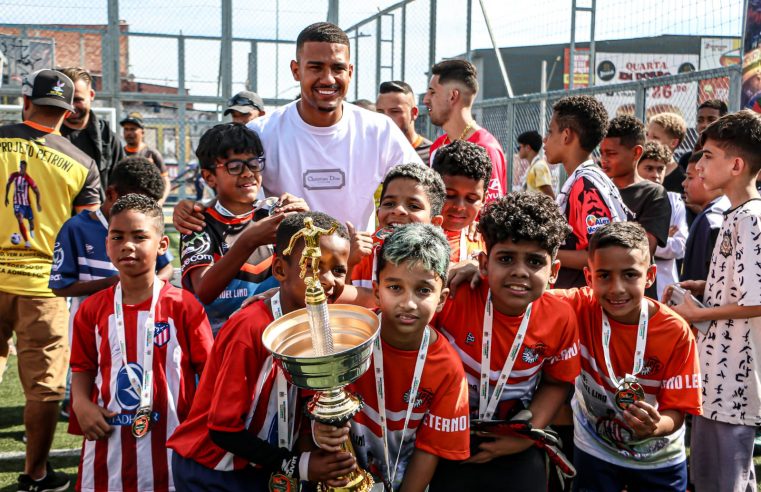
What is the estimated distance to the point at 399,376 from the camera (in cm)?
253

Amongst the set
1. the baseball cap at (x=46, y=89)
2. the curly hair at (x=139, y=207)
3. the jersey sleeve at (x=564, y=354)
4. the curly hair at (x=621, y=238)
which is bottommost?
the jersey sleeve at (x=564, y=354)

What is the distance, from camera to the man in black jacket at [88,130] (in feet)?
17.5

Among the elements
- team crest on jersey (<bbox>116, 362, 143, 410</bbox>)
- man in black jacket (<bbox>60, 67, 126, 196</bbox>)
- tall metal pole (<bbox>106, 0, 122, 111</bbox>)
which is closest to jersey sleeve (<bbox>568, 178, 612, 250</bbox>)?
team crest on jersey (<bbox>116, 362, 143, 410</bbox>)

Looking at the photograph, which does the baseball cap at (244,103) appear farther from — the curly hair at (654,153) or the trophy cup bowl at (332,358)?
the trophy cup bowl at (332,358)

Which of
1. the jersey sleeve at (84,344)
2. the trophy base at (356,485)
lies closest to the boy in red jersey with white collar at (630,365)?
the trophy base at (356,485)

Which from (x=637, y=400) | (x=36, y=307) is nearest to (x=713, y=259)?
(x=637, y=400)

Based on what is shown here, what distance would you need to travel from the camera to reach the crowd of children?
95.9 inches

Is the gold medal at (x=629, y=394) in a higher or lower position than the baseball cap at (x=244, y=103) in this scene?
lower

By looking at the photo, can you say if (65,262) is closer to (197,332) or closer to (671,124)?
(197,332)

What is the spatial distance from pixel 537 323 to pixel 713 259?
1320mm

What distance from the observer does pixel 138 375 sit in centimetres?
302

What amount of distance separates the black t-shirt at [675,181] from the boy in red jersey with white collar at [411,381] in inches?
181

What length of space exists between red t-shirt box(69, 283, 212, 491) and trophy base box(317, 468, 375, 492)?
0.97 metres

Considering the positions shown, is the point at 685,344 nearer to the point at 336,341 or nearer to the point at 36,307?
the point at 336,341
